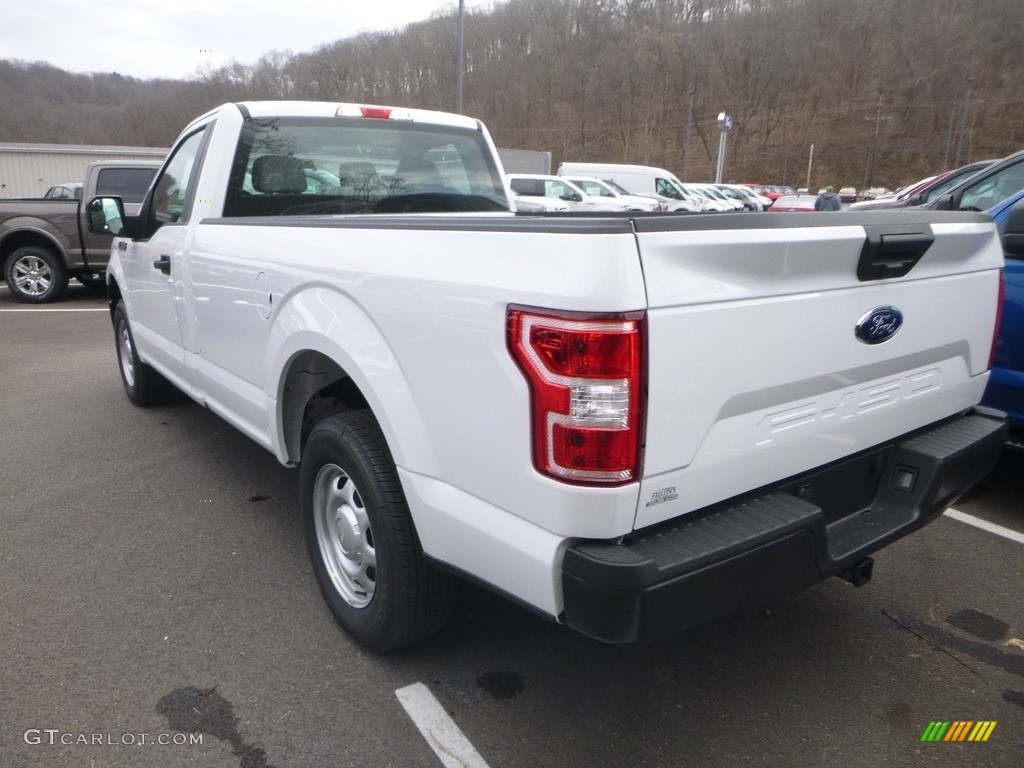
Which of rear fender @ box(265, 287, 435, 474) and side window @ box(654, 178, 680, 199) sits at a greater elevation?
rear fender @ box(265, 287, 435, 474)

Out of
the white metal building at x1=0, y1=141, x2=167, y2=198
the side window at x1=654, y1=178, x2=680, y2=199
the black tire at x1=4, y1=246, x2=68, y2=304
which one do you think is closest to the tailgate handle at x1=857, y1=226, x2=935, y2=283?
the black tire at x1=4, y1=246, x2=68, y2=304

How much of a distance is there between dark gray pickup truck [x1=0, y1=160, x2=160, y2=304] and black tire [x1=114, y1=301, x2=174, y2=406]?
5762 mm

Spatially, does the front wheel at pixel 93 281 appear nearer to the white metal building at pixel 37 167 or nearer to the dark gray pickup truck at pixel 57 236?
the dark gray pickup truck at pixel 57 236

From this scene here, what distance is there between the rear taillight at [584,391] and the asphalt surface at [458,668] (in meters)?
1.03

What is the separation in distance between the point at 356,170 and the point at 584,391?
9.04 ft

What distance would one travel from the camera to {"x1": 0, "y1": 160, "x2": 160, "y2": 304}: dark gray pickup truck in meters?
11.2

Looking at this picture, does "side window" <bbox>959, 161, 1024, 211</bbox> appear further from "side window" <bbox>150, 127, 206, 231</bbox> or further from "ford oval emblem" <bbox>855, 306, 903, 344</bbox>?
"side window" <bbox>150, 127, 206, 231</bbox>

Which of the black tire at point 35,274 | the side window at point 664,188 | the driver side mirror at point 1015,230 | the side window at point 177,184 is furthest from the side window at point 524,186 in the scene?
the driver side mirror at point 1015,230

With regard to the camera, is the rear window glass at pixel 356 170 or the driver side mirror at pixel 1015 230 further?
the rear window glass at pixel 356 170

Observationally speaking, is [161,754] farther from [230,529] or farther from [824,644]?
[824,644]

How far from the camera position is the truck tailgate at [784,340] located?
182 centimetres

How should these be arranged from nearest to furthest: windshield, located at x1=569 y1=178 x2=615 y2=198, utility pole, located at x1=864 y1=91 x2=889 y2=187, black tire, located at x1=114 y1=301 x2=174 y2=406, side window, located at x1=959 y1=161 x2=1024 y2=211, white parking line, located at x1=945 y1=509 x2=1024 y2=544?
1. white parking line, located at x1=945 y1=509 x2=1024 y2=544
2. black tire, located at x1=114 y1=301 x2=174 y2=406
3. side window, located at x1=959 y1=161 x2=1024 y2=211
4. windshield, located at x1=569 y1=178 x2=615 y2=198
5. utility pole, located at x1=864 y1=91 x2=889 y2=187

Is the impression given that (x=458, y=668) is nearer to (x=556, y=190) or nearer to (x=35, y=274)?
(x=35, y=274)

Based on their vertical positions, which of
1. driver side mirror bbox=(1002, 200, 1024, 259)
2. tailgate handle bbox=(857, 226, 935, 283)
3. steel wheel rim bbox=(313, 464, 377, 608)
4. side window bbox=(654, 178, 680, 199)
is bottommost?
side window bbox=(654, 178, 680, 199)
